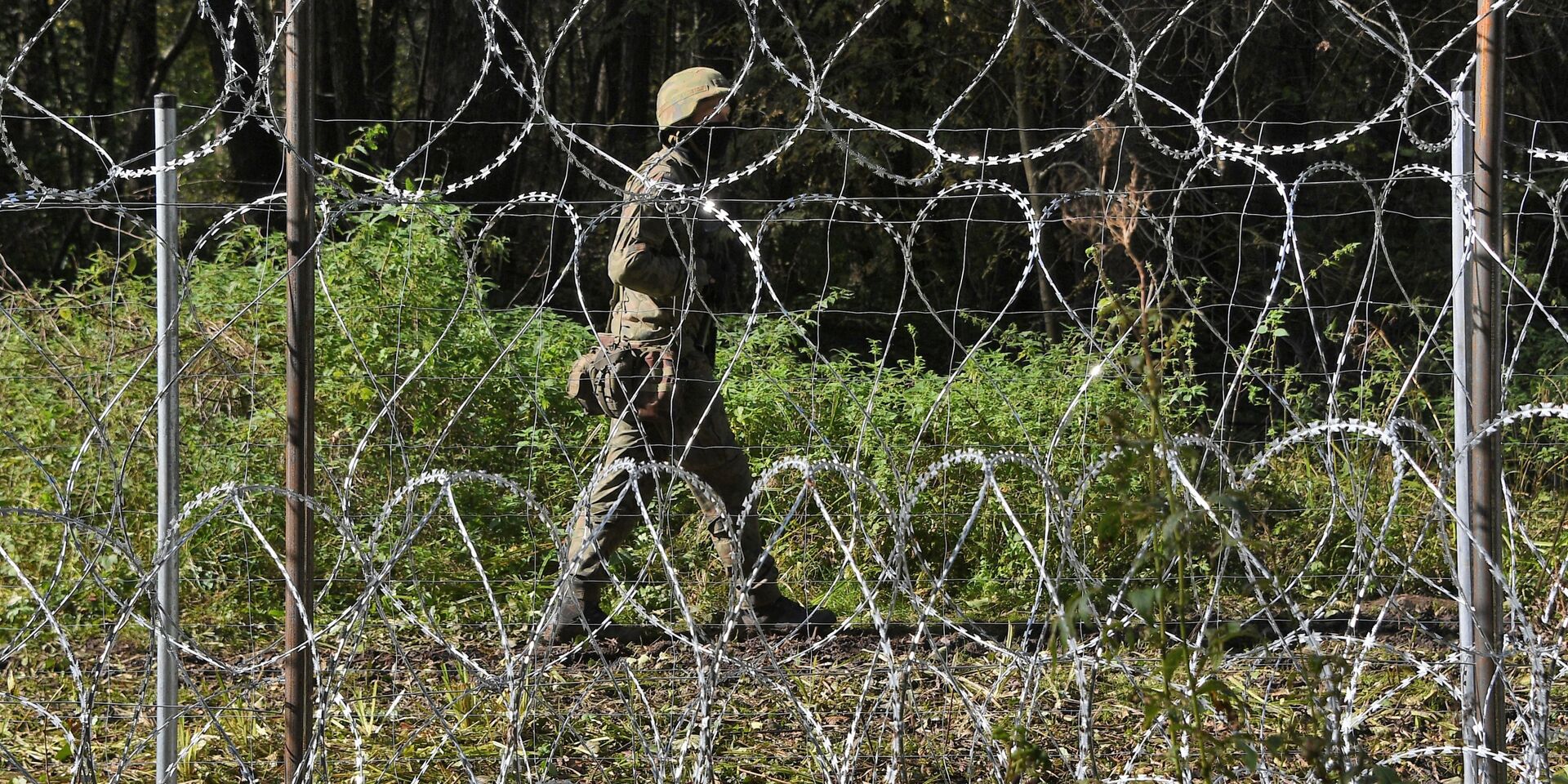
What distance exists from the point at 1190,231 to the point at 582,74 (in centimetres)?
678

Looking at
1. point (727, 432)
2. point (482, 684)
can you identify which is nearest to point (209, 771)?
point (482, 684)

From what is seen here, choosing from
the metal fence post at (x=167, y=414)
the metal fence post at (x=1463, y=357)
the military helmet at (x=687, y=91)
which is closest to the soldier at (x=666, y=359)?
the military helmet at (x=687, y=91)

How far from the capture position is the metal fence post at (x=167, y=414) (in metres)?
3.13

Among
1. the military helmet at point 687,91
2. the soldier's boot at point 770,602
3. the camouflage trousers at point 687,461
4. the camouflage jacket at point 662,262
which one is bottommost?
the soldier's boot at point 770,602

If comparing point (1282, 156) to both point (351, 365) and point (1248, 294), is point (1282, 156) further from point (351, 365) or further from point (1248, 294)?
point (351, 365)

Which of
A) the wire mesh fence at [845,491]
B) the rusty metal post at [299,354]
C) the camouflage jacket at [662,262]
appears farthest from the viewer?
the camouflage jacket at [662,262]

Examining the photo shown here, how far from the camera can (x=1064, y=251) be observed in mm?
10031

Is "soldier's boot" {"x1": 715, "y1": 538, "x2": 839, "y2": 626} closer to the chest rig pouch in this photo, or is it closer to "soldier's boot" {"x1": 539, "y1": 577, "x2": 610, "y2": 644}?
"soldier's boot" {"x1": 539, "y1": 577, "x2": 610, "y2": 644}

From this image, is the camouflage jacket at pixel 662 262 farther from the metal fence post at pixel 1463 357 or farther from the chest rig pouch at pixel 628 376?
the metal fence post at pixel 1463 357

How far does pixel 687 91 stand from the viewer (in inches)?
177

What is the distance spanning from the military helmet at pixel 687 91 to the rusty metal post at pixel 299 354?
66.7 inches

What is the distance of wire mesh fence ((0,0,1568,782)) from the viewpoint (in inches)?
105

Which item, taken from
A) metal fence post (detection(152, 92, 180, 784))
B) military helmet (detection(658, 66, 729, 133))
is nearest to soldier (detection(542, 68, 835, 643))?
military helmet (detection(658, 66, 729, 133))

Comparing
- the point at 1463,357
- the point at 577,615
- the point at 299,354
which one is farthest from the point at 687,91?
the point at 1463,357
